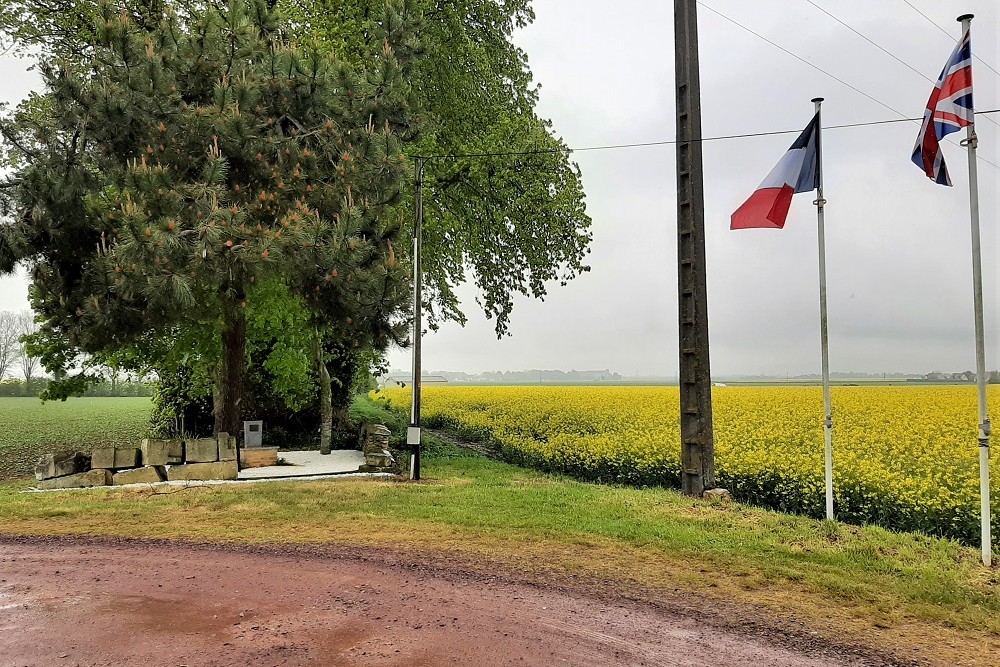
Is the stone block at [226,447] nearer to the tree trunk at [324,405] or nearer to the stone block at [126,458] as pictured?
the stone block at [126,458]

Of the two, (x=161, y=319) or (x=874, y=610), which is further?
(x=161, y=319)

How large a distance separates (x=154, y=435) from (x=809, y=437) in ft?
48.2

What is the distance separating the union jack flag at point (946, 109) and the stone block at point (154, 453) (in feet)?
39.0

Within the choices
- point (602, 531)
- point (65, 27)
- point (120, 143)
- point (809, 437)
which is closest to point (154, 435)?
point (120, 143)

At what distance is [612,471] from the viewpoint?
505 inches

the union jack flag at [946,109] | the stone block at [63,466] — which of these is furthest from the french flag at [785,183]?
the stone block at [63,466]

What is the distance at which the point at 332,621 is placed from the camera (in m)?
5.00

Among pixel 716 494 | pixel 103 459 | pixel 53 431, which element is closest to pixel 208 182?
pixel 103 459

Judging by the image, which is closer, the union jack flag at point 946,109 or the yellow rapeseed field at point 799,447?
the union jack flag at point 946,109

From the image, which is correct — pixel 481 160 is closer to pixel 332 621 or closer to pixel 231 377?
pixel 231 377

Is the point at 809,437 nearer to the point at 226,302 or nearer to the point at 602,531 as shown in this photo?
the point at 602,531


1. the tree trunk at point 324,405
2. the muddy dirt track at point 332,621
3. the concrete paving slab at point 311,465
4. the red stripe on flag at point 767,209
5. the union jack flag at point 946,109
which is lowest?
the concrete paving slab at point 311,465

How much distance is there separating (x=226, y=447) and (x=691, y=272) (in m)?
8.65

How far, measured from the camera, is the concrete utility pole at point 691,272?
9961 millimetres
